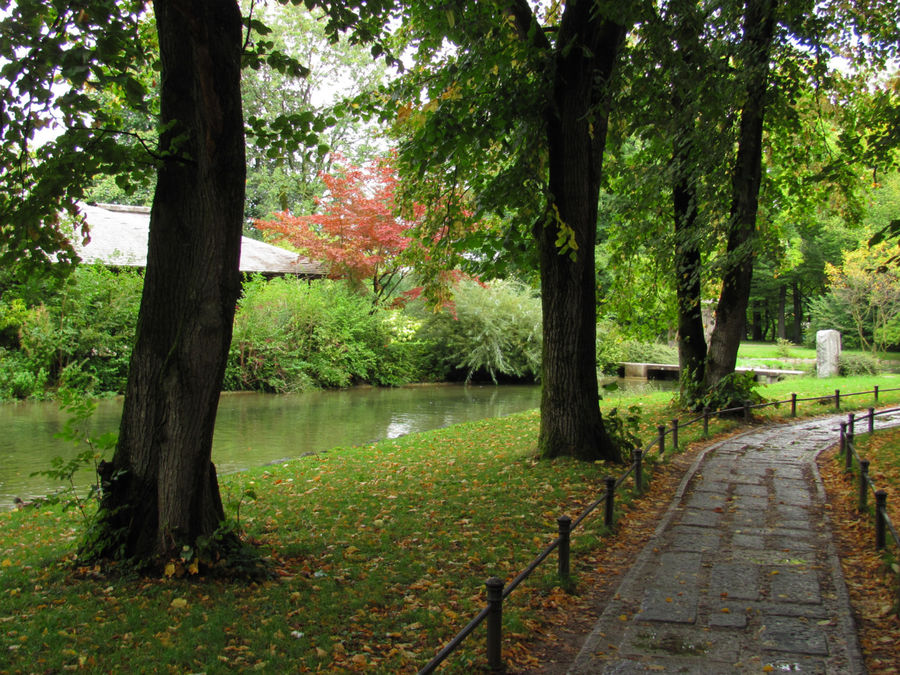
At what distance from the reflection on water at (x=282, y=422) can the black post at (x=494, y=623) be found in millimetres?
7578

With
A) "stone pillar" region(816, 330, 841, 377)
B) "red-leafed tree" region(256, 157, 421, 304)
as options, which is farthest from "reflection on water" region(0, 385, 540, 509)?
"stone pillar" region(816, 330, 841, 377)

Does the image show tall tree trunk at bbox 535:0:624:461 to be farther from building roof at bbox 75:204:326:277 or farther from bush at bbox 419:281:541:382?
bush at bbox 419:281:541:382

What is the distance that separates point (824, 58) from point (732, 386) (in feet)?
23.0

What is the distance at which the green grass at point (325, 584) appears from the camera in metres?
4.25

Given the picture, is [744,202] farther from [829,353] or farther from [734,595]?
[829,353]

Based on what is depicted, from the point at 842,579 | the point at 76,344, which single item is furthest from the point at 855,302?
the point at 76,344

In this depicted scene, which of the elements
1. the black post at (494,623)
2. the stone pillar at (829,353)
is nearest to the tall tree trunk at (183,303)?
the black post at (494,623)

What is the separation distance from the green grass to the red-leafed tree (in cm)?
1904

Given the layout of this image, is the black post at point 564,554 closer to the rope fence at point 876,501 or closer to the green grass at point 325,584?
the green grass at point 325,584

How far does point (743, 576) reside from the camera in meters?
5.80

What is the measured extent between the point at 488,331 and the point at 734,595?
942 inches

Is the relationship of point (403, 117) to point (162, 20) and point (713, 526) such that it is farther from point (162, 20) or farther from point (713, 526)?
point (713, 526)

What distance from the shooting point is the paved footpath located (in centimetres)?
438

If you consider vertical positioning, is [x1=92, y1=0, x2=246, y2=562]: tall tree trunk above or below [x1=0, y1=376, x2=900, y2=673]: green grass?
above
